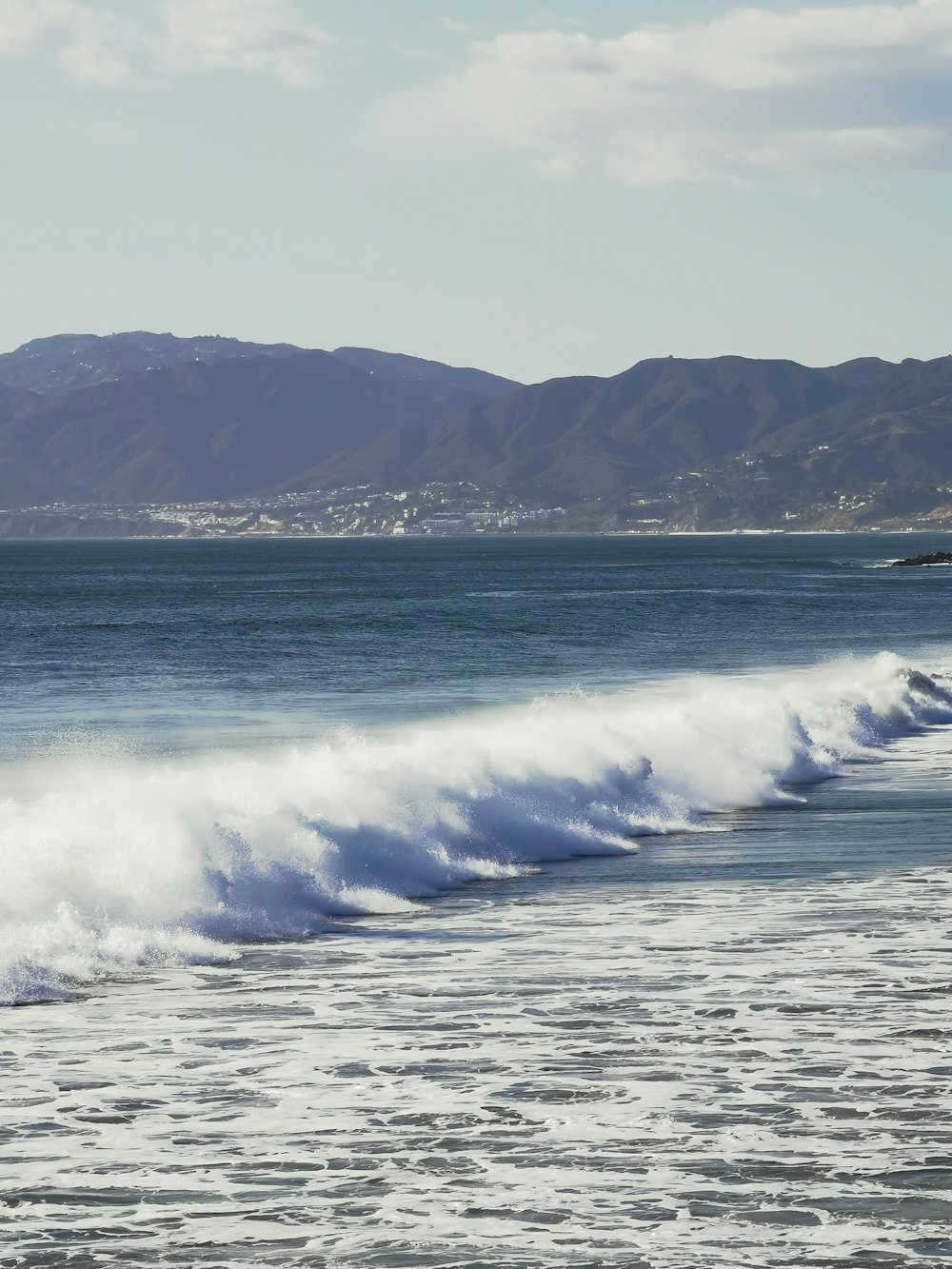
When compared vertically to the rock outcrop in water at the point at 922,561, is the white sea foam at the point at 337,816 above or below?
below

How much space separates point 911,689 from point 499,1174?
113ft

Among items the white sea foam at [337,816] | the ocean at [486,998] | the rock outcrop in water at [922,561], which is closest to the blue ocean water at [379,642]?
the white sea foam at [337,816]

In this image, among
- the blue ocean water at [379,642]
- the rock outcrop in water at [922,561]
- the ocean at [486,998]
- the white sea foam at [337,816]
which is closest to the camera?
the ocean at [486,998]

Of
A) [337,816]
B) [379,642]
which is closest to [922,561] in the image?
[379,642]

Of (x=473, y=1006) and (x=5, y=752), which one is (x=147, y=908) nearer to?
(x=473, y=1006)

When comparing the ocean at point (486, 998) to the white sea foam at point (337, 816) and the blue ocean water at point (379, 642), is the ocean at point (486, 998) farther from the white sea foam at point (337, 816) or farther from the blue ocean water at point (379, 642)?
the blue ocean water at point (379, 642)

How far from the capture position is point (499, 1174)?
980cm

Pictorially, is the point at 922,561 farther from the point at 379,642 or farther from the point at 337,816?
the point at 337,816

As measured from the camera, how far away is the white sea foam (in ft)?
53.3

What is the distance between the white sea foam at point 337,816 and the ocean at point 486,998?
0.07 metres

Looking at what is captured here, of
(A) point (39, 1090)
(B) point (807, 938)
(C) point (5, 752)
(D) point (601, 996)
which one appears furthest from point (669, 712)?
(A) point (39, 1090)

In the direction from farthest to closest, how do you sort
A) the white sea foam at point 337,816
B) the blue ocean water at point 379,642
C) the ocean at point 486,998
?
the blue ocean water at point 379,642, the white sea foam at point 337,816, the ocean at point 486,998

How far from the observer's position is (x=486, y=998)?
1377cm

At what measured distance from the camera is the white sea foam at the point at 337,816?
16250 millimetres
